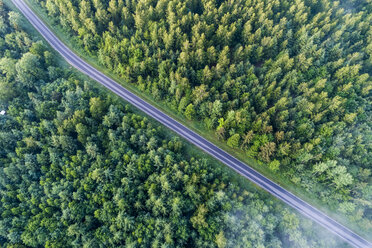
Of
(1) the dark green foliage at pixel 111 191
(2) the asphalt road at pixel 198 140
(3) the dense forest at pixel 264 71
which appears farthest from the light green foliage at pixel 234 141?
(1) the dark green foliage at pixel 111 191

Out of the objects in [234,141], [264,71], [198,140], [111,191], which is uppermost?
[264,71]

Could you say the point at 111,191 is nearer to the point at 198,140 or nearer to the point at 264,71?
the point at 198,140

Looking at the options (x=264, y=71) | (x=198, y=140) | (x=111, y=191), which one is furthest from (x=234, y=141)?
(x=111, y=191)

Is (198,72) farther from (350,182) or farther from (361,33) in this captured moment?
(361,33)

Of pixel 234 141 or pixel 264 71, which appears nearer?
pixel 234 141

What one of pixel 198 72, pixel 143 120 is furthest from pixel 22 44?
pixel 198 72

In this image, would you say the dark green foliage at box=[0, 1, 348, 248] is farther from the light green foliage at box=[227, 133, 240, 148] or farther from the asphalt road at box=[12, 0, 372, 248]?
the light green foliage at box=[227, 133, 240, 148]
